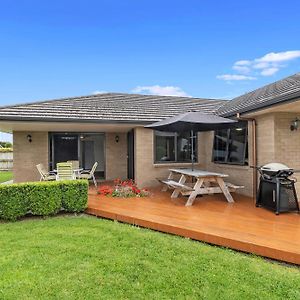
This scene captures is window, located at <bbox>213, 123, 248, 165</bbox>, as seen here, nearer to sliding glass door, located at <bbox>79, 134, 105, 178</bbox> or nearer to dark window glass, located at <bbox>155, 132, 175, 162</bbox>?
dark window glass, located at <bbox>155, 132, 175, 162</bbox>

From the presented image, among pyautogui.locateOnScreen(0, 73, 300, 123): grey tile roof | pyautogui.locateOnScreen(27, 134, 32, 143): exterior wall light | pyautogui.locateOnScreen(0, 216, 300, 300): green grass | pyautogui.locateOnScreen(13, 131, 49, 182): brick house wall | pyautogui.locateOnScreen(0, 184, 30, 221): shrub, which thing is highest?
pyautogui.locateOnScreen(0, 73, 300, 123): grey tile roof

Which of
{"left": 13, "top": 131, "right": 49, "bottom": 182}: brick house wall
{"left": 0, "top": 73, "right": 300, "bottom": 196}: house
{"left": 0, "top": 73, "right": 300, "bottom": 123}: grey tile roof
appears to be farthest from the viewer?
{"left": 13, "top": 131, "right": 49, "bottom": 182}: brick house wall

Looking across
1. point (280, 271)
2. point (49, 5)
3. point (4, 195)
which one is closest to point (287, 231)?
point (280, 271)

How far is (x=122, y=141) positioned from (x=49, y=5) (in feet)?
27.4

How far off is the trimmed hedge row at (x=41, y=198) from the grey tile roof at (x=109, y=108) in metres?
3.32

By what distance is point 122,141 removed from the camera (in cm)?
1398

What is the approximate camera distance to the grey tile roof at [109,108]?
974 centimetres

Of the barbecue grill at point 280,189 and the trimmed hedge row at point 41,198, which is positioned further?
the trimmed hedge row at point 41,198

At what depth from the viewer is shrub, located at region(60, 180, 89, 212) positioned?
7.09 m

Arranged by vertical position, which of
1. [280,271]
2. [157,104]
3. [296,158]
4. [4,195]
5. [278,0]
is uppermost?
[278,0]

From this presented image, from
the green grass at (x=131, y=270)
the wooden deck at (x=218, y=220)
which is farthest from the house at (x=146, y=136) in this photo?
the green grass at (x=131, y=270)

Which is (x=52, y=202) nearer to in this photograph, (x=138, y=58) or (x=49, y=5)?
(x=49, y=5)

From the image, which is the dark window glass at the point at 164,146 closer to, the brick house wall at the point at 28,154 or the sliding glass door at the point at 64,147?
the sliding glass door at the point at 64,147

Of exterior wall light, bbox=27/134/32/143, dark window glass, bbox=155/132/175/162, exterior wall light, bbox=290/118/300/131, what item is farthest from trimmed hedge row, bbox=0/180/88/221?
exterior wall light, bbox=27/134/32/143
